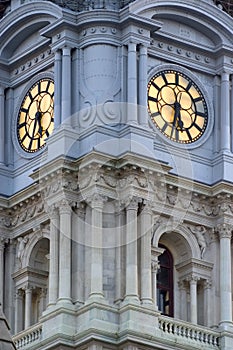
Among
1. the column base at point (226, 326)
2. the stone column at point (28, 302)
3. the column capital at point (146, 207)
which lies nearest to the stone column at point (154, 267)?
the column capital at point (146, 207)

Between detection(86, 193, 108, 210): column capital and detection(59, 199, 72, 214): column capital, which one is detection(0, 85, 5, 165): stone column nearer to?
detection(59, 199, 72, 214): column capital

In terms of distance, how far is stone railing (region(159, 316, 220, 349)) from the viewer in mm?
36281

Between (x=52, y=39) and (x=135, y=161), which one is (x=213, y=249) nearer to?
(x=135, y=161)

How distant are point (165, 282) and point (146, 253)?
70.3 inches

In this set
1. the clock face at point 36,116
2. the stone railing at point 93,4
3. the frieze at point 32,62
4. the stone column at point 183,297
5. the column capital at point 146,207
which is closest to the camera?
the column capital at point 146,207

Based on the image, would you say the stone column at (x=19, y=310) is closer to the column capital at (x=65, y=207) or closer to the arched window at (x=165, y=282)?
the column capital at (x=65, y=207)

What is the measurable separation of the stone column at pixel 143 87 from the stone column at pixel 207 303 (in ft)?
11.9

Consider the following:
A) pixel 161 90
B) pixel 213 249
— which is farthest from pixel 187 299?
pixel 161 90

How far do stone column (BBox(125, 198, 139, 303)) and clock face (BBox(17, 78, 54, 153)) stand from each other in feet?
10.3

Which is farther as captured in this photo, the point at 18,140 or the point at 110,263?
the point at 18,140

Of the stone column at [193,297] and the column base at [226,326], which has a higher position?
the stone column at [193,297]

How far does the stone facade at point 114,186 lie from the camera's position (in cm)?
3628

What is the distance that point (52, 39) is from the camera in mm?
38594

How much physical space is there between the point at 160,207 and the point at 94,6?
183 inches
